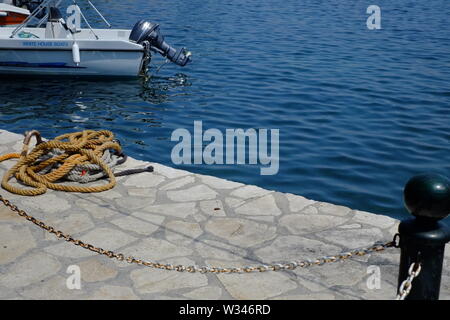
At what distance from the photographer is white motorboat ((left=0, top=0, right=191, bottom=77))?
48.7 ft

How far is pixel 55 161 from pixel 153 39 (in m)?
9.08

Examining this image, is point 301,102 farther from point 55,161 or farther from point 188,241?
point 188,241

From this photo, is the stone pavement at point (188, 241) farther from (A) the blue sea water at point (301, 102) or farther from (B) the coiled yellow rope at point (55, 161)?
(A) the blue sea water at point (301, 102)

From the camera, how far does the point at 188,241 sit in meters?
5.40

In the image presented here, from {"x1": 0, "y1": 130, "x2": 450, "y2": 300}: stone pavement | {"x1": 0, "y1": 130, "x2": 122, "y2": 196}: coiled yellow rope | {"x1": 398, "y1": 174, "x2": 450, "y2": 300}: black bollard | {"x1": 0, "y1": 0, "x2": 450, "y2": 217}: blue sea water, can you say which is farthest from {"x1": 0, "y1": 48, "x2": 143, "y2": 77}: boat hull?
{"x1": 398, "y1": 174, "x2": 450, "y2": 300}: black bollard

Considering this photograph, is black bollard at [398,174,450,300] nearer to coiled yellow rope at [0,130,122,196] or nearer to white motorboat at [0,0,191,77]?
coiled yellow rope at [0,130,122,196]

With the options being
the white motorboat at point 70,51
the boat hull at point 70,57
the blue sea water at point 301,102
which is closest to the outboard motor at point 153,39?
the white motorboat at point 70,51

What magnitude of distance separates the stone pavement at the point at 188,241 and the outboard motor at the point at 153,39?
875cm

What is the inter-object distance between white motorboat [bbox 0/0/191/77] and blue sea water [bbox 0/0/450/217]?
41 cm

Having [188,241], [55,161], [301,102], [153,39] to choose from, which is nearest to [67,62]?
[153,39]

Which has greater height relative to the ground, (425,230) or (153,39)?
(153,39)

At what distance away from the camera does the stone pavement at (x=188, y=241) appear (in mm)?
4605
